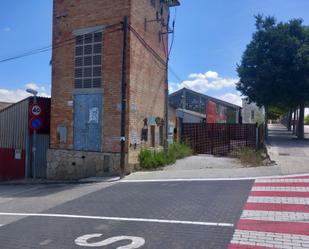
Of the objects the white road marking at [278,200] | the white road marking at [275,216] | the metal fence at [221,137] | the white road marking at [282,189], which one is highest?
the metal fence at [221,137]

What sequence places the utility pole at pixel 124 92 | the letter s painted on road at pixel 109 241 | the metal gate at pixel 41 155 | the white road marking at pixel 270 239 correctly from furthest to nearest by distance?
the metal gate at pixel 41 155, the utility pole at pixel 124 92, the letter s painted on road at pixel 109 241, the white road marking at pixel 270 239

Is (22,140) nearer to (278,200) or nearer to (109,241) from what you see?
(109,241)

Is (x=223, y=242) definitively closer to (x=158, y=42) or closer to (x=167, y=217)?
(x=167, y=217)

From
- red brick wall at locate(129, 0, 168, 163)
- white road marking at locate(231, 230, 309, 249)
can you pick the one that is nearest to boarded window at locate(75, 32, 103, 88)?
red brick wall at locate(129, 0, 168, 163)

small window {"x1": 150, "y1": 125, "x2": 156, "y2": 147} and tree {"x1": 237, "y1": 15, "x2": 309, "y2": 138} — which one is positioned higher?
tree {"x1": 237, "y1": 15, "x2": 309, "y2": 138}

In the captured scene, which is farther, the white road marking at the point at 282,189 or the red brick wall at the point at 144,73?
the red brick wall at the point at 144,73

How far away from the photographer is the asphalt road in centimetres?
565

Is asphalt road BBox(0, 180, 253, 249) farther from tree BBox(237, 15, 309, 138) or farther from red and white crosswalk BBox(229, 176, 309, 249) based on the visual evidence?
tree BBox(237, 15, 309, 138)

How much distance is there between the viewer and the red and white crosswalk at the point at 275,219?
529 cm

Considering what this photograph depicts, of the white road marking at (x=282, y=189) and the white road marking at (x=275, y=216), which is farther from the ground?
the white road marking at (x=282, y=189)

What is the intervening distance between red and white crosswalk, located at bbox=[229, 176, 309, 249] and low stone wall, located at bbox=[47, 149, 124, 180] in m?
6.66

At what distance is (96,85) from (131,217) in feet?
29.3

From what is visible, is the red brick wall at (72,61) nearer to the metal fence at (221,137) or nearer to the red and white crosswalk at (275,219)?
the red and white crosswalk at (275,219)

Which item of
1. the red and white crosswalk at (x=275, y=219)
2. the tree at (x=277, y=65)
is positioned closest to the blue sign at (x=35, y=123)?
the red and white crosswalk at (x=275, y=219)
